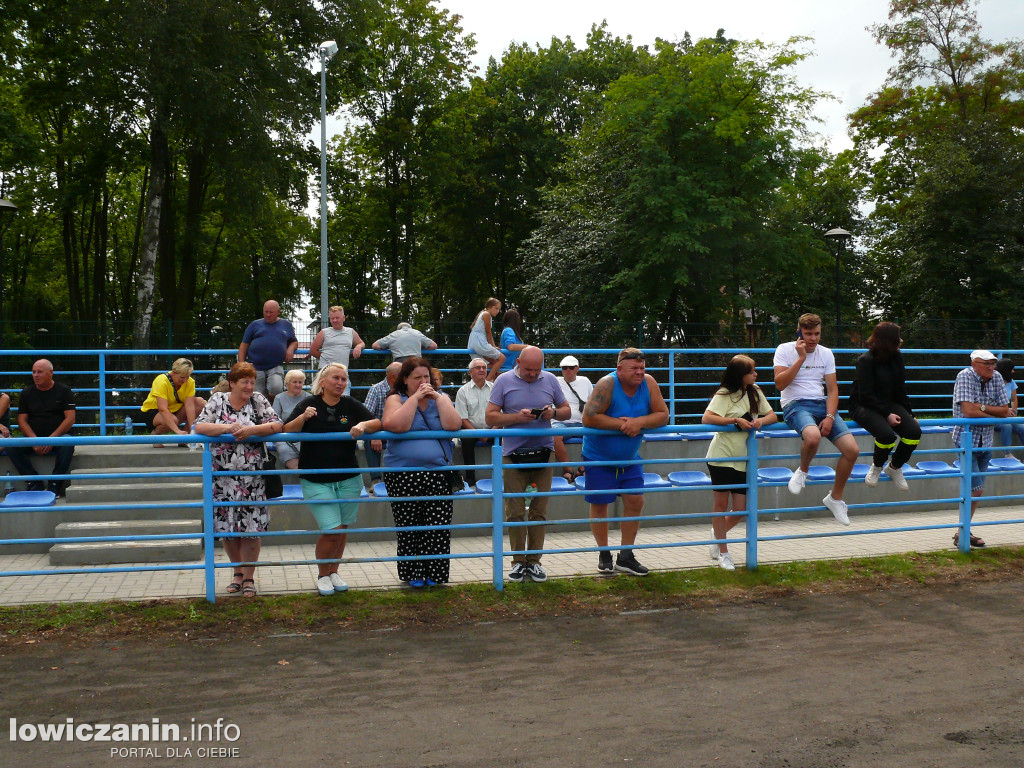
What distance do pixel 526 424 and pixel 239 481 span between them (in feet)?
7.99

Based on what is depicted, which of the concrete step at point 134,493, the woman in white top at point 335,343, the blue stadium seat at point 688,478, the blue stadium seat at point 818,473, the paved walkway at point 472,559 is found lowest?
the paved walkway at point 472,559

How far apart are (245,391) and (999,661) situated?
570cm

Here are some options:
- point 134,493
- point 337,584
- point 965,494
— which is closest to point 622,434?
point 337,584

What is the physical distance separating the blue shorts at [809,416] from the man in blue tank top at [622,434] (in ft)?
4.10

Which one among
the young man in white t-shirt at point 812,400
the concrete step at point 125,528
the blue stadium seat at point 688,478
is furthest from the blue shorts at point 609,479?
the concrete step at point 125,528

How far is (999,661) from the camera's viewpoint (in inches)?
239

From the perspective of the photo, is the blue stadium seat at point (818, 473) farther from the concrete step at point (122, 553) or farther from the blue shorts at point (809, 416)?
the concrete step at point (122, 553)

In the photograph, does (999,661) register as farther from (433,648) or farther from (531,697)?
(433,648)

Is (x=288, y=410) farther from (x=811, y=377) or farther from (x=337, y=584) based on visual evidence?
(x=811, y=377)

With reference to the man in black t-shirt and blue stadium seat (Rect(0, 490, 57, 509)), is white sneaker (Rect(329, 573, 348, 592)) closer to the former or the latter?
blue stadium seat (Rect(0, 490, 57, 509))

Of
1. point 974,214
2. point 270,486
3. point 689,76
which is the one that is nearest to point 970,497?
point 270,486

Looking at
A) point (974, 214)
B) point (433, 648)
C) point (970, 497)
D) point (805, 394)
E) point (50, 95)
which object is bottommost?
point (433, 648)

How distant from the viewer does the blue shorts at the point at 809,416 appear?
8461 millimetres

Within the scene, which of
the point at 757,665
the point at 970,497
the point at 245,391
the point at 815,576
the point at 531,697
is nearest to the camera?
the point at 531,697
